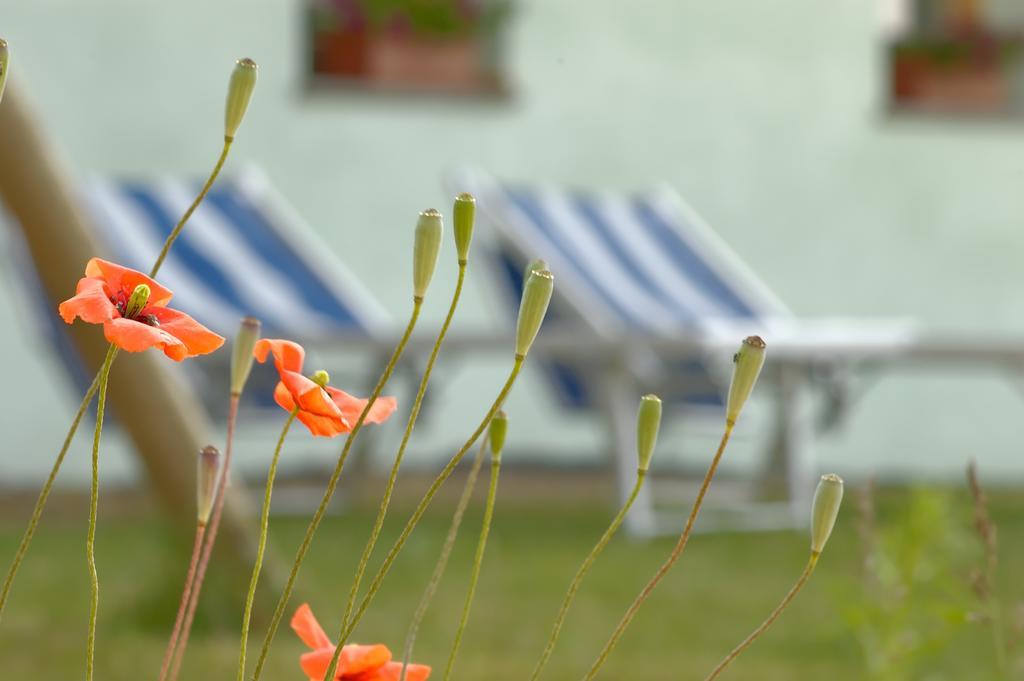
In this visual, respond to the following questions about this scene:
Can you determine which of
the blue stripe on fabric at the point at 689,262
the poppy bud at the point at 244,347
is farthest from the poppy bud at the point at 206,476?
the blue stripe on fabric at the point at 689,262

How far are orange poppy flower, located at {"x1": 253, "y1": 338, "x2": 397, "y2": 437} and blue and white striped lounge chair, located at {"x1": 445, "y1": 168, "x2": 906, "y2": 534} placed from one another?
3.33 m

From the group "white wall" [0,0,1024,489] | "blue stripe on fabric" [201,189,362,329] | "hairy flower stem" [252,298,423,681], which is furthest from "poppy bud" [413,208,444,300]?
"white wall" [0,0,1024,489]

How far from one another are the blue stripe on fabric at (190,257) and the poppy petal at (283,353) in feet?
12.1

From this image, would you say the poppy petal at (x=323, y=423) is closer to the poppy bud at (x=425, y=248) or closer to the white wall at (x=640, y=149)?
the poppy bud at (x=425, y=248)

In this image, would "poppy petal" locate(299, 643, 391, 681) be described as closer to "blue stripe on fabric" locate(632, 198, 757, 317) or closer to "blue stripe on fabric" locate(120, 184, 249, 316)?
"blue stripe on fabric" locate(120, 184, 249, 316)

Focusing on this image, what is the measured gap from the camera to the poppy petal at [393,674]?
769mm

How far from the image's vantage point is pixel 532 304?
679mm

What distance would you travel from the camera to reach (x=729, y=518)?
5.04m

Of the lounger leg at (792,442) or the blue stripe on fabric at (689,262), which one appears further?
the blue stripe on fabric at (689,262)

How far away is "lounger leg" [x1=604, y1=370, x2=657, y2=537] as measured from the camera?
4352 millimetres

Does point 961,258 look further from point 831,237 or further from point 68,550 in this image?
point 68,550

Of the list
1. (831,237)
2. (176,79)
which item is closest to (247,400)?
(176,79)

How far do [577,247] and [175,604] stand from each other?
244 centimetres

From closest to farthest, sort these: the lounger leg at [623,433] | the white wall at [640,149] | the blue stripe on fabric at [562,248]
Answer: the lounger leg at [623,433] < the blue stripe on fabric at [562,248] < the white wall at [640,149]
